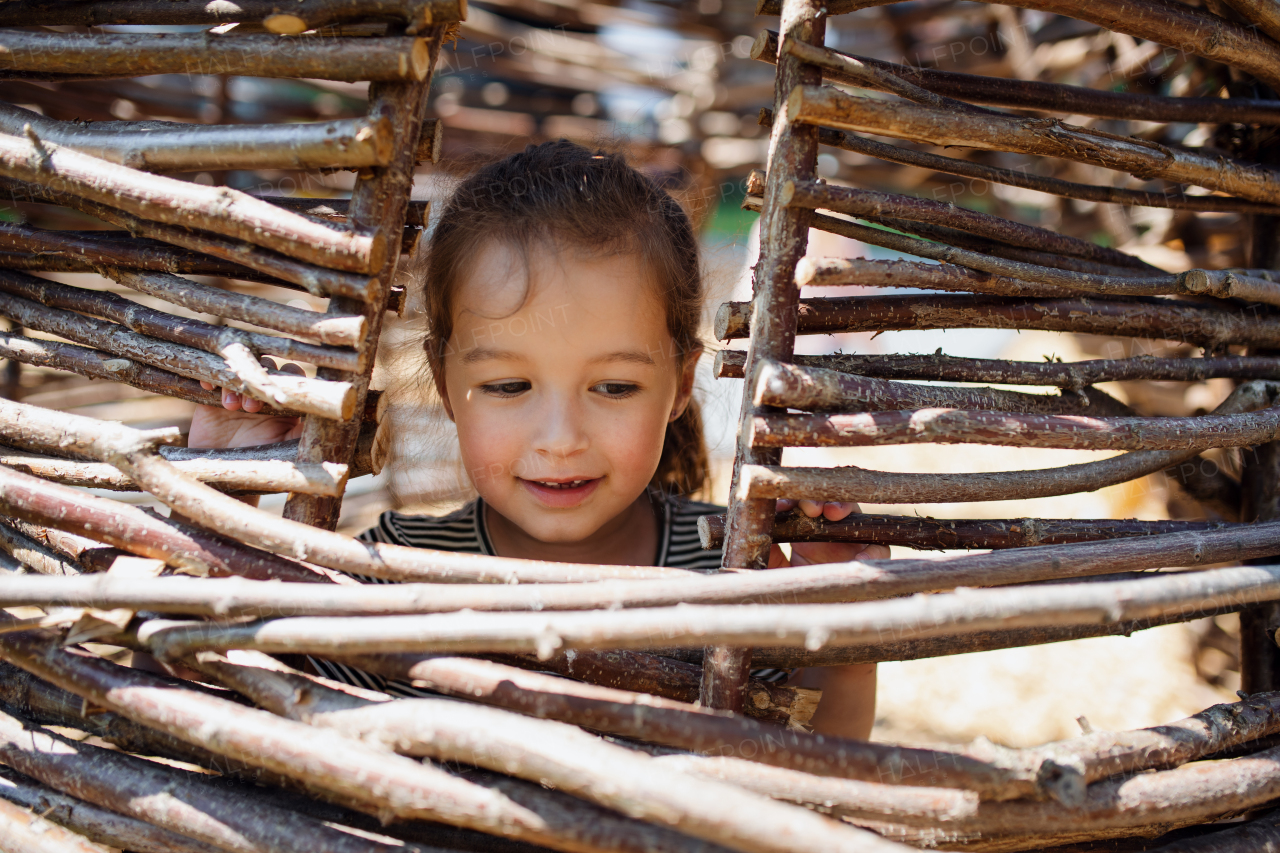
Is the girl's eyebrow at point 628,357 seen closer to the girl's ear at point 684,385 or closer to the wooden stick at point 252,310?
the girl's ear at point 684,385

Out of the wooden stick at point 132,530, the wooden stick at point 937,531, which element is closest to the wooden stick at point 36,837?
the wooden stick at point 132,530

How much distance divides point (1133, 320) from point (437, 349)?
39.4 inches

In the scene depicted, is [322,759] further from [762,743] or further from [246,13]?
[246,13]

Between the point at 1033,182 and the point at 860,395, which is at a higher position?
the point at 1033,182

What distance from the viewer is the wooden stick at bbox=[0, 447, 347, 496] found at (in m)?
0.84

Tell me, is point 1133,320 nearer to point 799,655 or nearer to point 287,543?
point 799,655

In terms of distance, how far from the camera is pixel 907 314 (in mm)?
918

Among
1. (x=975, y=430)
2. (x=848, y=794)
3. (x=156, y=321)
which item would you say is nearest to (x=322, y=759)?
(x=848, y=794)

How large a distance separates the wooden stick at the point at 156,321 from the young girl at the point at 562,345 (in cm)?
19

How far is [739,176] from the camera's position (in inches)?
135

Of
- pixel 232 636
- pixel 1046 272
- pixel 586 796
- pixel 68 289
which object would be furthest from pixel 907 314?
pixel 68 289

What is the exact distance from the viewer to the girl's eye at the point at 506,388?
3.87ft

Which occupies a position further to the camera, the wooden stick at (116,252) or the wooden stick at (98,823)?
the wooden stick at (116,252)

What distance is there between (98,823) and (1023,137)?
1.11 metres
